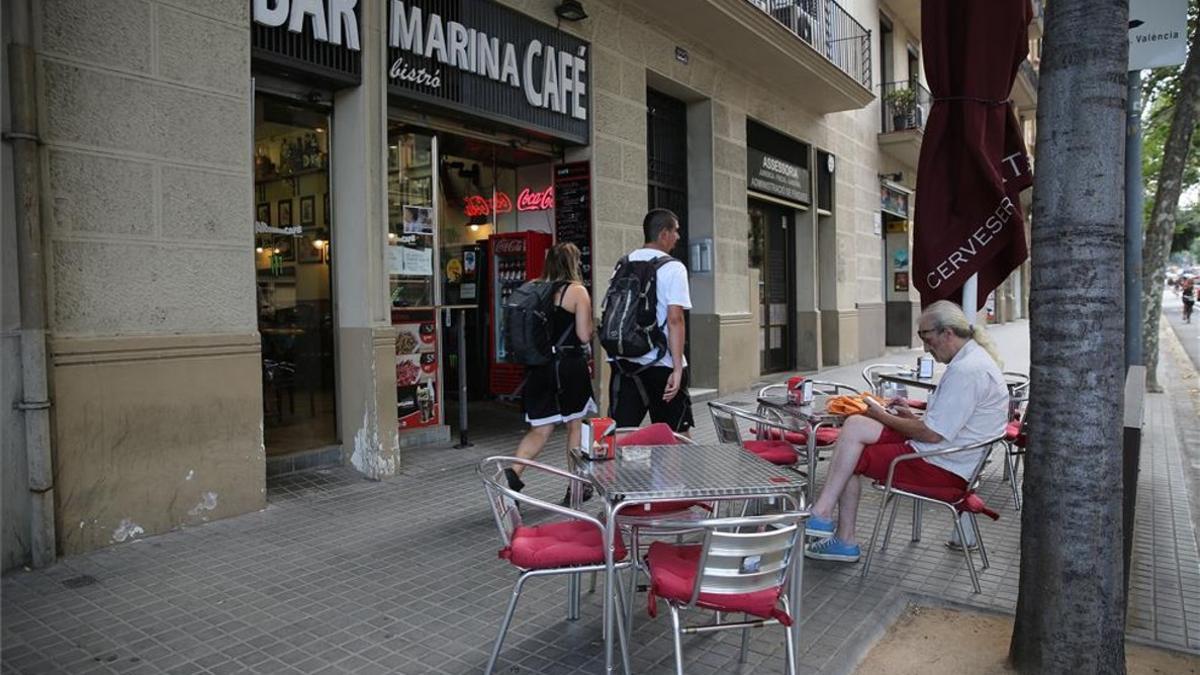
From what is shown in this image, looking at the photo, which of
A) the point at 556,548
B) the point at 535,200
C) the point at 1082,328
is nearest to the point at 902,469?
the point at 1082,328

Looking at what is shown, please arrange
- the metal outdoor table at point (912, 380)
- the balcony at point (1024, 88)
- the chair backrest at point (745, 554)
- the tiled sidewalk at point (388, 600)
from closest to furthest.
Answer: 1. the chair backrest at point (745, 554)
2. the tiled sidewalk at point (388, 600)
3. the metal outdoor table at point (912, 380)
4. the balcony at point (1024, 88)

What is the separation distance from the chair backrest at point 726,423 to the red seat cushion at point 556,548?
1465mm

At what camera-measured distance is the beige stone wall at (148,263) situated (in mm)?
4211

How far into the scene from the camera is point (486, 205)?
9305 millimetres

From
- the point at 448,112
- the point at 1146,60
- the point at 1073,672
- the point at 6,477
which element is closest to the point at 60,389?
the point at 6,477

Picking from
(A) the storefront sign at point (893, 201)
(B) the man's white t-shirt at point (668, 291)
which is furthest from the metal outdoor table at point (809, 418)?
(A) the storefront sign at point (893, 201)

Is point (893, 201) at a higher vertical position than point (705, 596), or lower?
higher

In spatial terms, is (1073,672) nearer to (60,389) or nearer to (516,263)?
(60,389)

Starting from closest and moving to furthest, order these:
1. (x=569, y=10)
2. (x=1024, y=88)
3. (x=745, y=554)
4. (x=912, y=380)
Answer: (x=745, y=554)
(x=912, y=380)
(x=569, y=10)
(x=1024, y=88)

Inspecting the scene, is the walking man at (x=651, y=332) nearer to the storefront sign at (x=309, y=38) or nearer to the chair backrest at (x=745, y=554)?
the chair backrest at (x=745, y=554)

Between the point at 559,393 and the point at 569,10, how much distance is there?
171 inches

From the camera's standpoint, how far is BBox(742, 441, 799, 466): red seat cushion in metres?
4.73

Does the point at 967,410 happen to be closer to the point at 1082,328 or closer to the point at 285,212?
the point at 1082,328

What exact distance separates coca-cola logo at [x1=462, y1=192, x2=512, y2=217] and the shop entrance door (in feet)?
15.2
